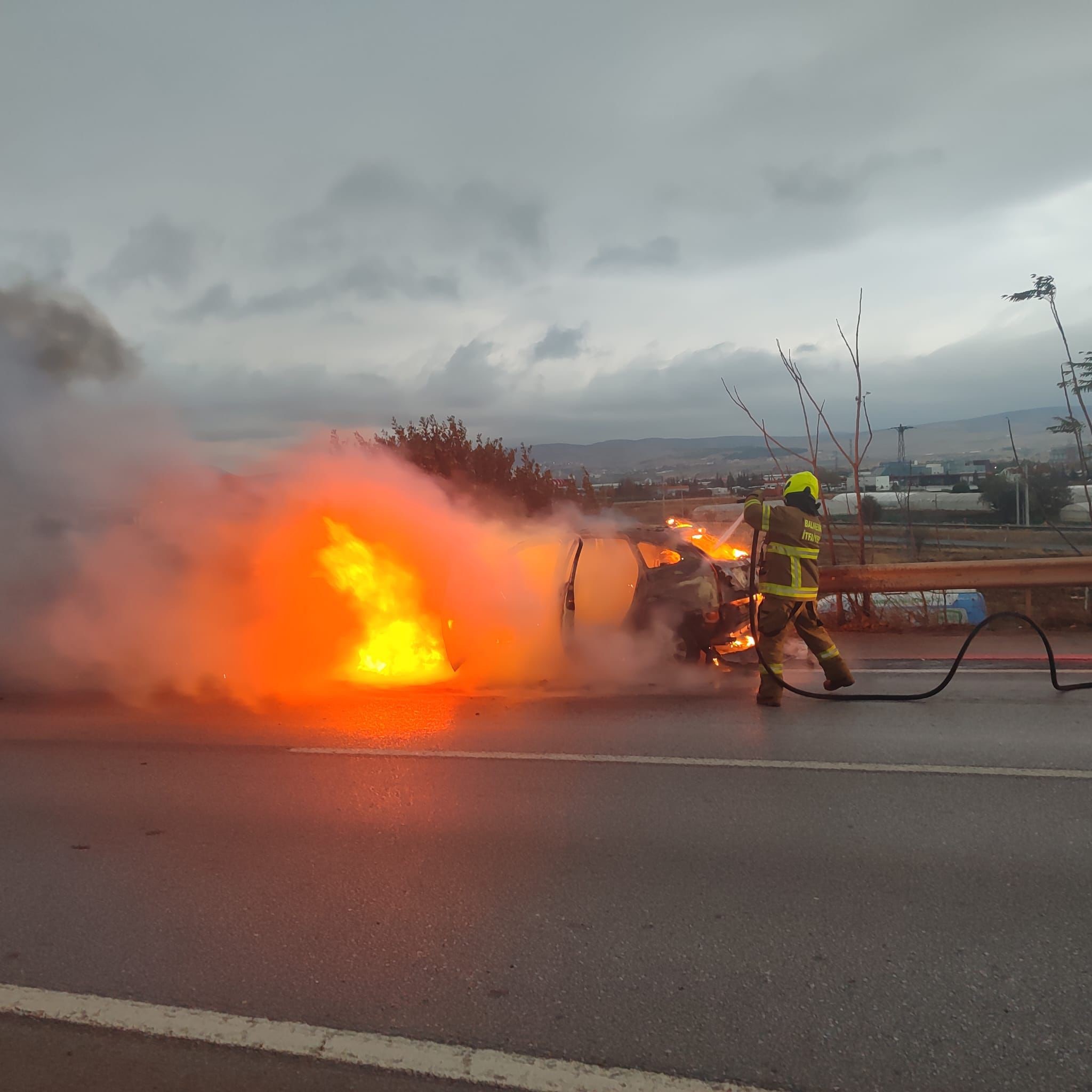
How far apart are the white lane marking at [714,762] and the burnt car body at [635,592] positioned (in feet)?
7.44

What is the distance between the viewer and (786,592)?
700cm

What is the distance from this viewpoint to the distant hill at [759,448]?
12352mm

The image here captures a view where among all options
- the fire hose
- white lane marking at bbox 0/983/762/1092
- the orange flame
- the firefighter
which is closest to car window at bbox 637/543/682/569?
the orange flame

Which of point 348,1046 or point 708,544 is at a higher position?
point 708,544

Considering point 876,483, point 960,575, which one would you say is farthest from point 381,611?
point 876,483

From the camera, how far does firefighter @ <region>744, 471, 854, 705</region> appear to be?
701cm

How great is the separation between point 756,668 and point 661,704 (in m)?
1.73

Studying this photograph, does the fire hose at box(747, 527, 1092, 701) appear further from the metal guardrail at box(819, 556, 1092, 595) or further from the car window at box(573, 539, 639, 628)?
the metal guardrail at box(819, 556, 1092, 595)

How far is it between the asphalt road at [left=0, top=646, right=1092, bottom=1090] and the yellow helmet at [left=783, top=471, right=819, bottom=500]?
1939 mm

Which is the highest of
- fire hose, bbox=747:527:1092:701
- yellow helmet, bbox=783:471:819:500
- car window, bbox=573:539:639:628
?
yellow helmet, bbox=783:471:819:500

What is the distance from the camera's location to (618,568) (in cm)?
838

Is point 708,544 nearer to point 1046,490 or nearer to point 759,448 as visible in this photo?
point 759,448

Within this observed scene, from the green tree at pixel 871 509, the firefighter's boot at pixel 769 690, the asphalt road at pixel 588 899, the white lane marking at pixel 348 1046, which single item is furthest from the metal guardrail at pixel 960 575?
the white lane marking at pixel 348 1046

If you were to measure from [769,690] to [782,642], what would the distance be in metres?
0.43
